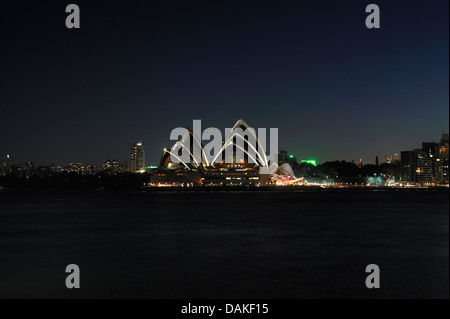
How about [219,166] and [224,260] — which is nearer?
[224,260]

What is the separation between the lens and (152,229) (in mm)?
31500

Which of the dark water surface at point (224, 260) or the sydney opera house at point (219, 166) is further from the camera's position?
the sydney opera house at point (219, 166)

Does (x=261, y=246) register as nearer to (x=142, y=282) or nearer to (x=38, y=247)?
(x=142, y=282)

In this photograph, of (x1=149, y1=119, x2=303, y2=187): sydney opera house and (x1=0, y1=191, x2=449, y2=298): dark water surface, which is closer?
(x1=0, y1=191, x2=449, y2=298): dark water surface

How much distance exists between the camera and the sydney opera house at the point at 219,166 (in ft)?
427

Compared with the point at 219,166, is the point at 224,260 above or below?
below

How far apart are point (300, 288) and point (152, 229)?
63.1 feet

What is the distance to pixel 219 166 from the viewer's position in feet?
453

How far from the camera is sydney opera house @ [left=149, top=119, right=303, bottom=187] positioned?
130m
